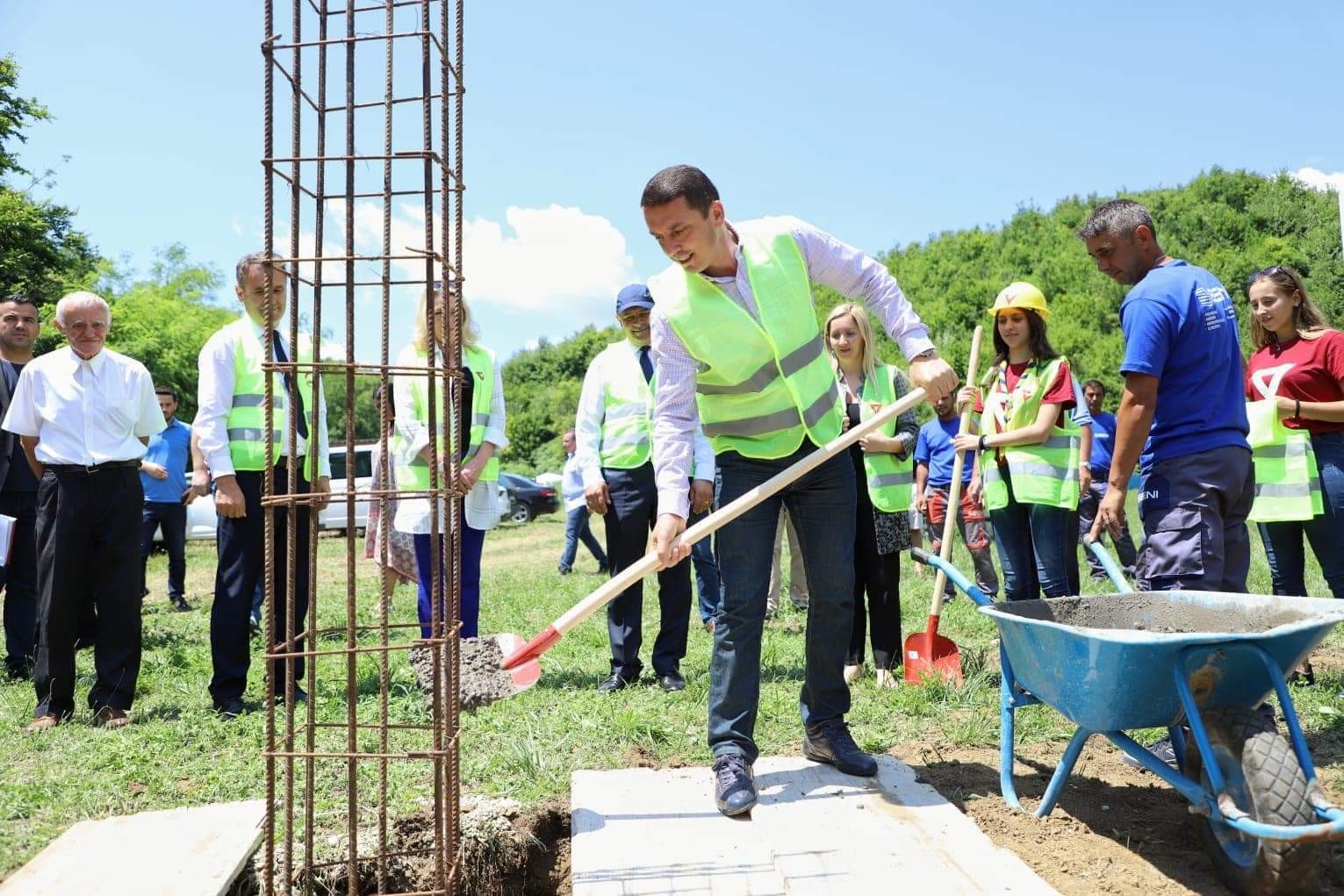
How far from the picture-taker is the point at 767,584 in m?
3.24

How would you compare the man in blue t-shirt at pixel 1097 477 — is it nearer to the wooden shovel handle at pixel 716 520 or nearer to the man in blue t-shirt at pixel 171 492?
the wooden shovel handle at pixel 716 520

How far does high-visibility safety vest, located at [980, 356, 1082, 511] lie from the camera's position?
15.0 ft

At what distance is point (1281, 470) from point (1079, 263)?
2798cm

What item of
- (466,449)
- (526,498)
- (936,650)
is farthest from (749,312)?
(526,498)

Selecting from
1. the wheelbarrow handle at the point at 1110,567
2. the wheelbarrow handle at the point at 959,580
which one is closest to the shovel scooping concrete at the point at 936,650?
the wheelbarrow handle at the point at 959,580

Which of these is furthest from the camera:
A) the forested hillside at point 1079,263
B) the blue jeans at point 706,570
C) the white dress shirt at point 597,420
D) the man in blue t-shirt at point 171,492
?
the forested hillside at point 1079,263

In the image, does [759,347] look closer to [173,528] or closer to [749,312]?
[749,312]

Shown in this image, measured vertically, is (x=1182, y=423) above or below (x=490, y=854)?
above

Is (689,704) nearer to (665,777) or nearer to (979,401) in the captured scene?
(665,777)

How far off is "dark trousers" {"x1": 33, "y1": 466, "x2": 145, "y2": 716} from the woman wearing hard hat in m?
3.84

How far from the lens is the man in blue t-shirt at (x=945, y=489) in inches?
289

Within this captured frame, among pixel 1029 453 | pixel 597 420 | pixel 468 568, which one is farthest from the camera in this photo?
pixel 597 420

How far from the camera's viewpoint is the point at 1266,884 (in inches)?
94.4

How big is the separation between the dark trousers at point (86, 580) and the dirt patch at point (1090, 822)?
3362mm
